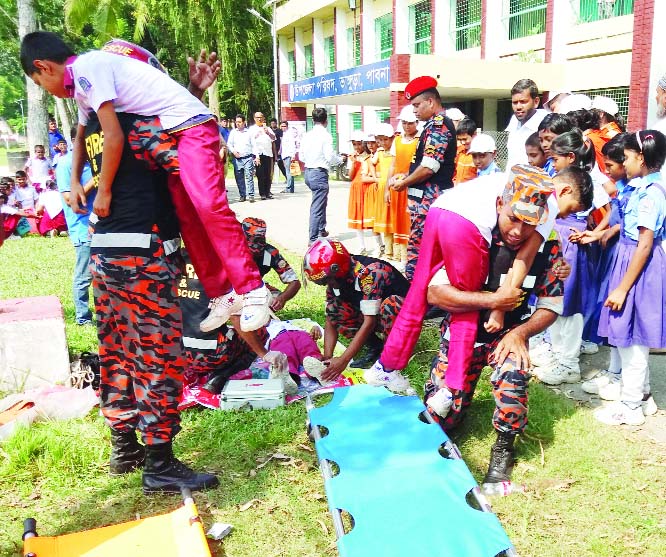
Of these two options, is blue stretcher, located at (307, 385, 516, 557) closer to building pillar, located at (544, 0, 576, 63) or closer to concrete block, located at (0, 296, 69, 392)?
concrete block, located at (0, 296, 69, 392)

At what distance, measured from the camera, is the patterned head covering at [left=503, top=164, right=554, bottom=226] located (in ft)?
8.82

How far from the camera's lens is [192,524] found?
2.46 meters

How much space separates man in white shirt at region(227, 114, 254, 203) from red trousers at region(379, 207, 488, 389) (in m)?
11.8

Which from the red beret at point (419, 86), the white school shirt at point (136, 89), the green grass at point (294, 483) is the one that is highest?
the red beret at point (419, 86)

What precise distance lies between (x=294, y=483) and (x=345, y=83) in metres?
16.5

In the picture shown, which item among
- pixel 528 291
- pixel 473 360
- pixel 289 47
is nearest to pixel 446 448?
pixel 473 360

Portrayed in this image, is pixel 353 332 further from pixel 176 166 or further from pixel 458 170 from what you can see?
pixel 458 170

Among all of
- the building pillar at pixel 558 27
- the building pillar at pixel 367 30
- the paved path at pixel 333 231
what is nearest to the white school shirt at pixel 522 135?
the paved path at pixel 333 231

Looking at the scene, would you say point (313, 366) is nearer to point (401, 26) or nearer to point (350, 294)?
point (350, 294)

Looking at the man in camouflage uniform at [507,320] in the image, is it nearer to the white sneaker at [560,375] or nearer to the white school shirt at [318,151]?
the white sneaker at [560,375]

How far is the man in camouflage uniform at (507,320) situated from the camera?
2.93 meters

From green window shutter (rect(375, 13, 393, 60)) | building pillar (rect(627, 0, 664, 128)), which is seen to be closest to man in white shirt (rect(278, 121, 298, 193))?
green window shutter (rect(375, 13, 393, 60))

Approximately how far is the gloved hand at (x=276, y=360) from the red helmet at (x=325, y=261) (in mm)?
559

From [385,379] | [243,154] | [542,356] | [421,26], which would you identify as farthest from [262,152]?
[385,379]
